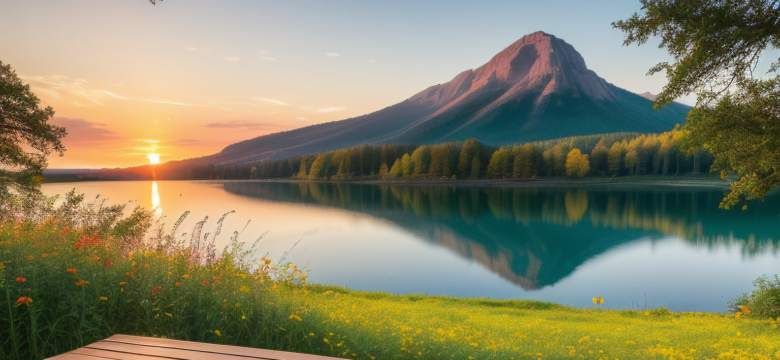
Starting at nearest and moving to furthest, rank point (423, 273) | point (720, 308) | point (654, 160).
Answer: point (720, 308) < point (423, 273) < point (654, 160)

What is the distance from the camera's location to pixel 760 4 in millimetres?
9297

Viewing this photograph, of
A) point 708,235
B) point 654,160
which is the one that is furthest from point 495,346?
point 654,160

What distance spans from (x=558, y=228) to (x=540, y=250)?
11.0 meters

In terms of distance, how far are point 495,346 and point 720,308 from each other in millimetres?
17484

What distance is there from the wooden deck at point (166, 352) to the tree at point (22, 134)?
17.3 m

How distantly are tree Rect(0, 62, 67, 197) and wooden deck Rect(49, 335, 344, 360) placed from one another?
17328 mm

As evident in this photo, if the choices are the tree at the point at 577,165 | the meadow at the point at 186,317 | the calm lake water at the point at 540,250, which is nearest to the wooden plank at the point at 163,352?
the meadow at the point at 186,317

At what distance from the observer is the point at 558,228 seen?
44.2 m

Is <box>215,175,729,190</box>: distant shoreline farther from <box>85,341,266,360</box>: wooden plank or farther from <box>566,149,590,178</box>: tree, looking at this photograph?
<box>85,341,266,360</box>: wooden plank

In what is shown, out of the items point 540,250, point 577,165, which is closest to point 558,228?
point 540,250

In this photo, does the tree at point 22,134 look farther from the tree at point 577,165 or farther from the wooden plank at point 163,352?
the tree at point 577,165

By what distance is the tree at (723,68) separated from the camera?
9223mm

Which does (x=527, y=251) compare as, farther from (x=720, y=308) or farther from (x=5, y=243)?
(x=5, y=243)

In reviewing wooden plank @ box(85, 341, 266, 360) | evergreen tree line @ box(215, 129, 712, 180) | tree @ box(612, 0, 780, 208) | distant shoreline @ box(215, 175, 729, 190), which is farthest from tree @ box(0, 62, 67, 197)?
evergreen tree line @ box(215, 129, 712, 180)
